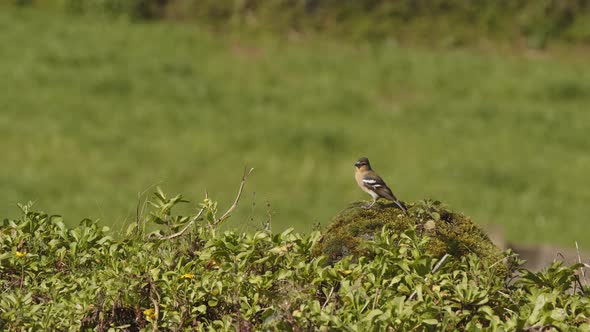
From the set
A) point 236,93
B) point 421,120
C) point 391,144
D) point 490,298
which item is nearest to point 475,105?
point 421,120

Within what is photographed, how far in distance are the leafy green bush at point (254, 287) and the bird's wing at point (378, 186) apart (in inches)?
31.1

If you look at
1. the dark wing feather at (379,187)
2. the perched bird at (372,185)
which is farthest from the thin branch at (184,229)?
the dark wing feather at (379,187)

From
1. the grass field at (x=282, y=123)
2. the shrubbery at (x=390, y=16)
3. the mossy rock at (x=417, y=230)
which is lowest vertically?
the mossy rock at (x=417, y=230)

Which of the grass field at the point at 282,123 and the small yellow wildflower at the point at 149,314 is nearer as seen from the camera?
the small yellow wildflower at the point at 149,314

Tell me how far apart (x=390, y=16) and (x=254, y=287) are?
17.5m

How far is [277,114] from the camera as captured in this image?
62.4 feet

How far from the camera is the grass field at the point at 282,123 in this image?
16328mm

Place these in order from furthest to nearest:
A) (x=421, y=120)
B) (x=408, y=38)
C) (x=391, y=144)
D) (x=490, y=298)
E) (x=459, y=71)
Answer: (x=408, y=38), (x=459, y=71), (x=421, y=120), (x=391, y=144), (x=490, y=298)

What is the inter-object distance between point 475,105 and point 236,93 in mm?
4263

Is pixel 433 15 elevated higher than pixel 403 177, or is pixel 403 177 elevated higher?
pixel 433 15

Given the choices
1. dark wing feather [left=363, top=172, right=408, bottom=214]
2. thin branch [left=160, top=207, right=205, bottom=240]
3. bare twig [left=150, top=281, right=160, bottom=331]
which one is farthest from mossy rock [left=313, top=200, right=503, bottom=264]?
bare twig [left=150, top=281, right=160, bottom=331]

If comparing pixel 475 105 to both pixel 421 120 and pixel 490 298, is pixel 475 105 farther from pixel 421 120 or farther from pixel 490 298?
pixel 490 298

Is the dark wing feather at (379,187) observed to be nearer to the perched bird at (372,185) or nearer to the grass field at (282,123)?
the perched bird at (372,185)

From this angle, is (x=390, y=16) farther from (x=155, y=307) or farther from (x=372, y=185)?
(x=155, y=307)
